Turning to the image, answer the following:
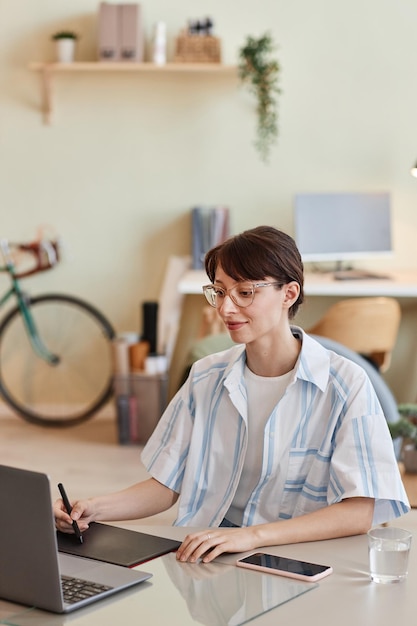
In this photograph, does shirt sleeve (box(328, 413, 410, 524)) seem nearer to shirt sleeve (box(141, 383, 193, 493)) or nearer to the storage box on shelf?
shirt sleeve (box(141, 383, 193, 493))

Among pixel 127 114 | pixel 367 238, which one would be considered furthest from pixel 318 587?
pixel 127 114

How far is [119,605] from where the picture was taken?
4.94ft

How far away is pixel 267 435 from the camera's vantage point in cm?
198

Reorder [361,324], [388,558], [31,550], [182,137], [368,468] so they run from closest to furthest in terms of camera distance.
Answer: [31,550] → [388,558] → [368,468] → [361,324] → [182,137]

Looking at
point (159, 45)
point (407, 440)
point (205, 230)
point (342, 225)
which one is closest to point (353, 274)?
point (342, 225)

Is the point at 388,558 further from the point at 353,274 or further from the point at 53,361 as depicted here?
the point at 53,361

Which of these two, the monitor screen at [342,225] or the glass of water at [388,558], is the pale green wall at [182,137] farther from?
the glass of water at [388,558]

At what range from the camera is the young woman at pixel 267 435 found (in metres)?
1.88

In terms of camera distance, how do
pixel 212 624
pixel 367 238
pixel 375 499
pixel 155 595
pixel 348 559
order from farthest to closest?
pixel 367 238, pixel 375 499, pixel 348 559, pixel 155 595, pixel 212 624

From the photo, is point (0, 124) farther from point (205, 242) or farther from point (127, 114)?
point (205, 242)

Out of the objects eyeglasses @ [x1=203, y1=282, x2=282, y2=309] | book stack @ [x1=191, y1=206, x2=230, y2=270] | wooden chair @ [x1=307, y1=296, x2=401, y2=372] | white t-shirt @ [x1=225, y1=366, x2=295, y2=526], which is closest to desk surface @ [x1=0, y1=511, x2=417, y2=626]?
white t-shirt @ [x1=225, y1=366, x2=295, y2=526]

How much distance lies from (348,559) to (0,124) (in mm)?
4406

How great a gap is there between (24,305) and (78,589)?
416 centimetres

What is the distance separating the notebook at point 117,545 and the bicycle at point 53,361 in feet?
12.7
